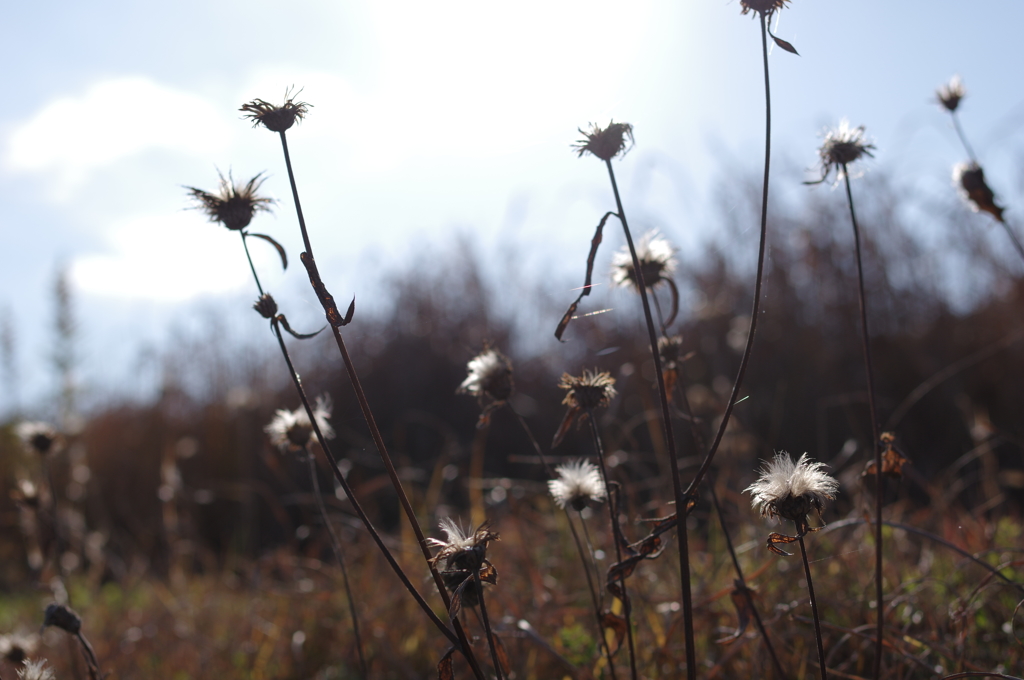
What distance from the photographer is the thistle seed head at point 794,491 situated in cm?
93

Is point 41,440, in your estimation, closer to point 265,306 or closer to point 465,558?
point 265,306

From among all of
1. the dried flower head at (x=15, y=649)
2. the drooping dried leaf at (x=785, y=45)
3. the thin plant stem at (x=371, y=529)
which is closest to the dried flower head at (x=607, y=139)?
the drooping dried leaf at (x=785, y=45)

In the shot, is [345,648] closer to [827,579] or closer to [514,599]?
[514,599]

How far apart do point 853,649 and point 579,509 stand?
1.05 m

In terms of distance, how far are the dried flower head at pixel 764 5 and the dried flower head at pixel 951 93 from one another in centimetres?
110

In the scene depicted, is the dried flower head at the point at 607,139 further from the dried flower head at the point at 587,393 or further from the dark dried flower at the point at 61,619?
the dark dried flower at the point at 61,619

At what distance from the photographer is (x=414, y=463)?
543cm

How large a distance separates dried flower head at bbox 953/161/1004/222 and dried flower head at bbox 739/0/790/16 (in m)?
0.99

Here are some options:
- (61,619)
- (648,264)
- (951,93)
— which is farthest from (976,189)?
(61,619)

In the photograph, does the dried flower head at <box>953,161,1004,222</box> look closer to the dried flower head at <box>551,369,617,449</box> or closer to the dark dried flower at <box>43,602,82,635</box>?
the dried flower head at <box>551,369,617,449</box>

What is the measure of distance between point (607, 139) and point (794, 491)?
0.54 metres

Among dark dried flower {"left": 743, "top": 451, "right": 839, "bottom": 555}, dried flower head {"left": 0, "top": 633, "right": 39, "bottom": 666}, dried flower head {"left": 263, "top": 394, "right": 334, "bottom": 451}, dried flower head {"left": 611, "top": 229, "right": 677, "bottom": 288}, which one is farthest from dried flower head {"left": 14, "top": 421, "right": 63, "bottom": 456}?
dark dried flower {"left": 743, "top": 451, "right": 839, "bottom": 555}

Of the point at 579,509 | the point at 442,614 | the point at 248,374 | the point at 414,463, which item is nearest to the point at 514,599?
the point at 442,614

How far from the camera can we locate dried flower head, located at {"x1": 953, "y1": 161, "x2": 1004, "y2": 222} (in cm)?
170
